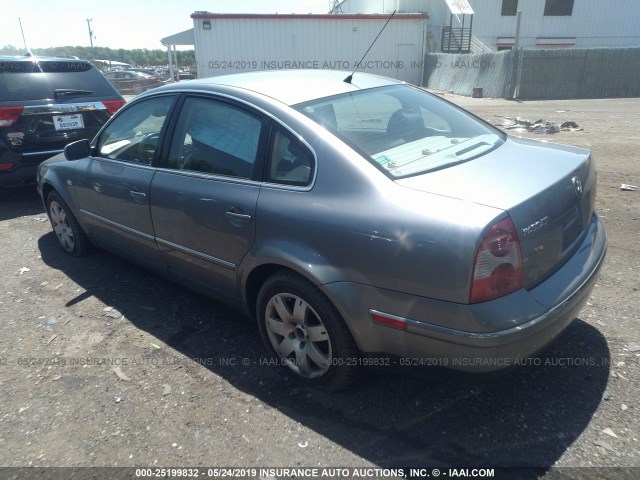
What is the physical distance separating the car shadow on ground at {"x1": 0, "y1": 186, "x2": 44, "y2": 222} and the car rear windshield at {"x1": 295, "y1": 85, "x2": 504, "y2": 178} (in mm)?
5033

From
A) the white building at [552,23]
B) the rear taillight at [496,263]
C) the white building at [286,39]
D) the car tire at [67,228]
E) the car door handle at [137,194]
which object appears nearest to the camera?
the rear taillight at [496,263]

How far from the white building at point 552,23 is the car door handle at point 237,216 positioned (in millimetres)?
31878

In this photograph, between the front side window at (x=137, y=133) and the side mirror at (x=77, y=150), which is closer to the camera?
the front side window at (x=137, y=133)

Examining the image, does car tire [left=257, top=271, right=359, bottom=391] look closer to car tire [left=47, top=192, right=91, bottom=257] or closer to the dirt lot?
the dirt lot

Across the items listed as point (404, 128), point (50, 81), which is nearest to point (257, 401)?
point (404, 128)

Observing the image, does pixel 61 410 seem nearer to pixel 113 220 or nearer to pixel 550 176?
Result: pixel 113 220

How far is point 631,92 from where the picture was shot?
21766 millimetres

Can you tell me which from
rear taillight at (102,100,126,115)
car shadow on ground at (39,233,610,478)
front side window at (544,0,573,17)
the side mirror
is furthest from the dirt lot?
front side window at (544,0,573,17)

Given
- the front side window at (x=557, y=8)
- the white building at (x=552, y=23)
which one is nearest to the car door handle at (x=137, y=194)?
the white building at (x=552, y=23)

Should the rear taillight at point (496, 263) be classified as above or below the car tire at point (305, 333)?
above

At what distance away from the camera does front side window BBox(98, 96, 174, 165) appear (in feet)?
11.3

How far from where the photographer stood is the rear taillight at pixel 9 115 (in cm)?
566

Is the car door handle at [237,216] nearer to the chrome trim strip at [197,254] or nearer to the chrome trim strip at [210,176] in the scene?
the chrome trim strip at [210,176]

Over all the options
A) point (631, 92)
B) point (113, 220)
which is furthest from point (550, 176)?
point (631, 92)
